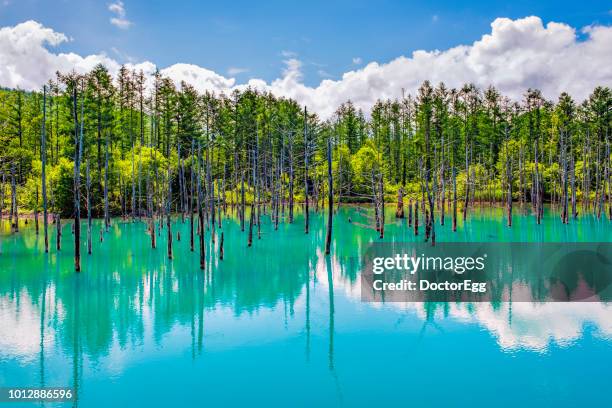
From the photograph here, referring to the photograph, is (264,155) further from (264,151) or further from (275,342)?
(275,342)

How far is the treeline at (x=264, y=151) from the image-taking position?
4578cm

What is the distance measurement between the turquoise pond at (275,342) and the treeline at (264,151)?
57.6 feet

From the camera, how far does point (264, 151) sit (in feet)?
152

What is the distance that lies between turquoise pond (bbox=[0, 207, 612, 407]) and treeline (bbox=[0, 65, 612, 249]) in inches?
691

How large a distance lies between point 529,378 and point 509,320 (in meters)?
5.32

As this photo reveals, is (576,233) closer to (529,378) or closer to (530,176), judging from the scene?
(530,176)

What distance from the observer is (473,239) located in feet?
120
